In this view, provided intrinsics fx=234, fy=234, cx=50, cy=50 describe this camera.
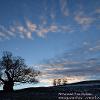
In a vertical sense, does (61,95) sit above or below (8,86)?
below

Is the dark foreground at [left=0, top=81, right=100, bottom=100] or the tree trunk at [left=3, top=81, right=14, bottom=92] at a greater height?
the tree trunk at [left=3, top=81, right=14, bottom=92]

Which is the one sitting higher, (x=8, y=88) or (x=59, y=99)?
(x=8, y=88)

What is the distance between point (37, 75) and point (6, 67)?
7322 millimetres

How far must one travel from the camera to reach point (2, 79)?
174 feet

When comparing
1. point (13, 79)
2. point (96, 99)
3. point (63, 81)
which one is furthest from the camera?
point (63, 81)

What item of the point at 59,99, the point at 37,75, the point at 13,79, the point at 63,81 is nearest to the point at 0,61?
the point at 13,79

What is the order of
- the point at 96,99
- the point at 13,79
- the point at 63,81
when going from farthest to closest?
the point at 63,81
the point at 13,79
the point at 96,99

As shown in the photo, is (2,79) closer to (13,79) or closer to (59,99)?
(13,79)

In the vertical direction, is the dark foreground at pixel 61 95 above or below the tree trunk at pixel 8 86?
below

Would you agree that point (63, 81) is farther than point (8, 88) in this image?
Yes

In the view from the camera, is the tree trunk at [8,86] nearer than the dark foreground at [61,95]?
No

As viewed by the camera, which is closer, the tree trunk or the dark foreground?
the dark foreground

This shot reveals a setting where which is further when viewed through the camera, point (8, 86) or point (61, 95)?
point (8, 86)

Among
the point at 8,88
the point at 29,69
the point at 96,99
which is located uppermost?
the point at 29,69
